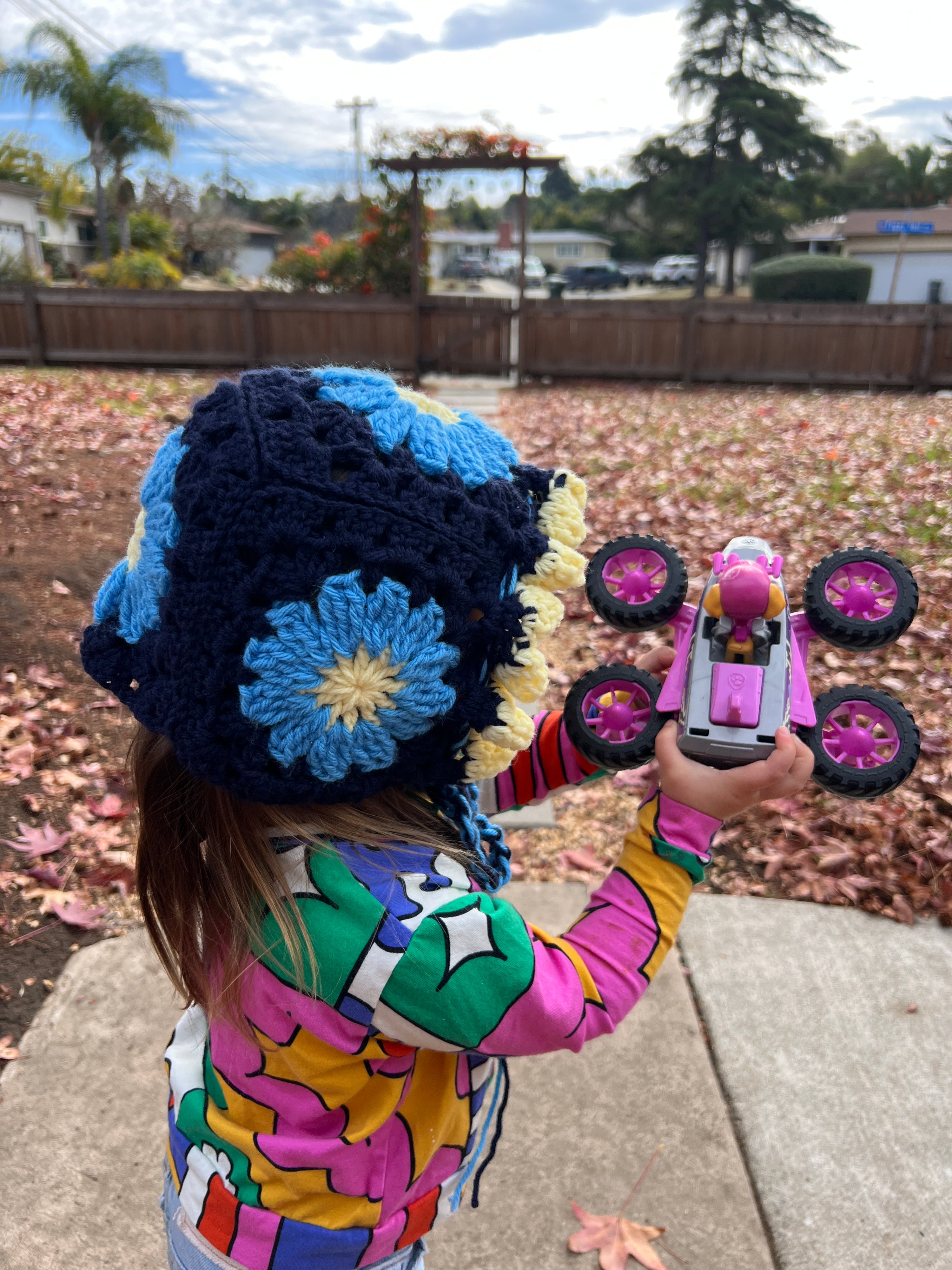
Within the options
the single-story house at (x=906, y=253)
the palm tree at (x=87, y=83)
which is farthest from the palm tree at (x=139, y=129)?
the single-story house at (x=906, y=253)

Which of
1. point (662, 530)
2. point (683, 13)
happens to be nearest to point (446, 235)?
point (683, 13)

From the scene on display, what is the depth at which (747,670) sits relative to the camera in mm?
1302

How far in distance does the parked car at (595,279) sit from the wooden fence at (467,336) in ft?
129

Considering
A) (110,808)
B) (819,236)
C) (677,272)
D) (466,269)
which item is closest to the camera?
(110,808)

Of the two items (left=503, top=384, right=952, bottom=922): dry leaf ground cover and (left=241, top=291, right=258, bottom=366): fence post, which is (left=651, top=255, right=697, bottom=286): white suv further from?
(left=503, top=384, right=952, bottom=922): dry leaf ground cover

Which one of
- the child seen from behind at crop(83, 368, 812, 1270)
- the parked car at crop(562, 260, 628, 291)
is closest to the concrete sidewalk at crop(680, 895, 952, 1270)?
the child seen from behind at crop(83, 368, 812, 1270)

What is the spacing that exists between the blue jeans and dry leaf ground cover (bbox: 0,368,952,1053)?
130cm

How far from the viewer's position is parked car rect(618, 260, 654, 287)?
5403 centimetres

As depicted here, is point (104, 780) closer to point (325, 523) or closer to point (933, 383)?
point (325, 523)

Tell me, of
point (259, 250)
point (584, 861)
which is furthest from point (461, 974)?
point (259, 250)

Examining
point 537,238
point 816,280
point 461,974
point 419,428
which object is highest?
point 537,238

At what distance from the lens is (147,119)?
24828 mm

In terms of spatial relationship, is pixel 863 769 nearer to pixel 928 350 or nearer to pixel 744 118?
pixel 928 350

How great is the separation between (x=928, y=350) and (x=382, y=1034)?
1454cm
